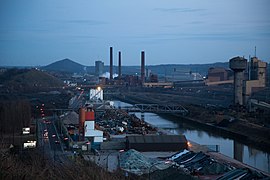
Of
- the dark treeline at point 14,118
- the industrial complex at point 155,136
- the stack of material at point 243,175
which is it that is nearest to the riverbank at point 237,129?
the industrial complex at point 155,136

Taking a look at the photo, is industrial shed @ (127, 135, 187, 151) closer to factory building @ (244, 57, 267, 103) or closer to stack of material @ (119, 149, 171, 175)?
stack of material @ (119, 149, 171, 175)

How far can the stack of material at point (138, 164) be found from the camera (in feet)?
13.4

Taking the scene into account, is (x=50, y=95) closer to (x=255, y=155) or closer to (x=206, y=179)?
(x=255, y=155)

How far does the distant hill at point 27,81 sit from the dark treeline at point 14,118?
810 cm

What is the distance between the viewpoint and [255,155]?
19.7ft

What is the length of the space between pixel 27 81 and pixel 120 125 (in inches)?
421


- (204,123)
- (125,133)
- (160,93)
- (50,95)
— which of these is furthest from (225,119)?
(160,93)

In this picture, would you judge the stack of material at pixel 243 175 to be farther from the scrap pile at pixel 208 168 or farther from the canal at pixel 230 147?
the canal at pixel 230 147

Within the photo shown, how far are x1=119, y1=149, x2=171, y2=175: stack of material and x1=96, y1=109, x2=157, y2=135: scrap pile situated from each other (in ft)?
7.70

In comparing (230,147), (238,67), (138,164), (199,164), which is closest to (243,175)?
(199,164)

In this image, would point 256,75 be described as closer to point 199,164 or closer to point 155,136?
point 155,136

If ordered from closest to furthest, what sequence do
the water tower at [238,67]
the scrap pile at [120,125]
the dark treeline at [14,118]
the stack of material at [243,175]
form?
the stack of material at [243,175], the dark treeline at [14,118], the scrap pile at [120,125], the water tower at [238,67]

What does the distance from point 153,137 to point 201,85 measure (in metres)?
15.4

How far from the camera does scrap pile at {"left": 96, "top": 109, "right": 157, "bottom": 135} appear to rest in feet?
23.3
